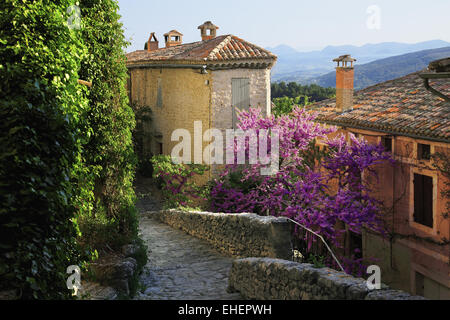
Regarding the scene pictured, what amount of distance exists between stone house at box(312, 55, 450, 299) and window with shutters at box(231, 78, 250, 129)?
8049mm

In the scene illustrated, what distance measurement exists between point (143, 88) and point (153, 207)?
6857 mm

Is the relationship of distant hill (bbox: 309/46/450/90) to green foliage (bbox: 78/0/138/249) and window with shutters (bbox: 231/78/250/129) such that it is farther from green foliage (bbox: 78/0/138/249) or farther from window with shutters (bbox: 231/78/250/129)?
green foliage (bbox: 78/0/138/249)

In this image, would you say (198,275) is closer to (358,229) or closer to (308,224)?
(308,224)

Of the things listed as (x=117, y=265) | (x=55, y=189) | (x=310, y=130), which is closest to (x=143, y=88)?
(x=310, y=130)

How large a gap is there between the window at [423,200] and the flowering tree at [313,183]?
117cm

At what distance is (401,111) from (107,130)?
8160 millimetres

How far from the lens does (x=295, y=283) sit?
23.3 ft

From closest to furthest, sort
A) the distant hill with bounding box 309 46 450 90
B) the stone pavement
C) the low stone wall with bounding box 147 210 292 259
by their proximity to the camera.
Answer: the stone pavement → the low stone wall with bounding box 147 210 292 259 → the distant hill with bounding box 309 46 450 90

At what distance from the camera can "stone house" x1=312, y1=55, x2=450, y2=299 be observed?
1212 centimetres

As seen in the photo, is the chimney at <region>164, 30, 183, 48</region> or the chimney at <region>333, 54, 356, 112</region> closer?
the chimney at <region>333, 54, 356, 112</region>

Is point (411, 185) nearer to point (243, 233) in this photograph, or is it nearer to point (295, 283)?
point (243, 233)

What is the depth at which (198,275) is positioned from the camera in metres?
10.9

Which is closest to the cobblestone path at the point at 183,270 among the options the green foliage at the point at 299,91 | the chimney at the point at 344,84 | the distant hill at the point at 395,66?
the chimney at the point at 344,84

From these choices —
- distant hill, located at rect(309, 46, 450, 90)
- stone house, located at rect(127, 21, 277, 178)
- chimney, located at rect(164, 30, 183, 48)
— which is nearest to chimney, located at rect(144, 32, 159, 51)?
chimney, located at rect(164, 30, 183, 48)
